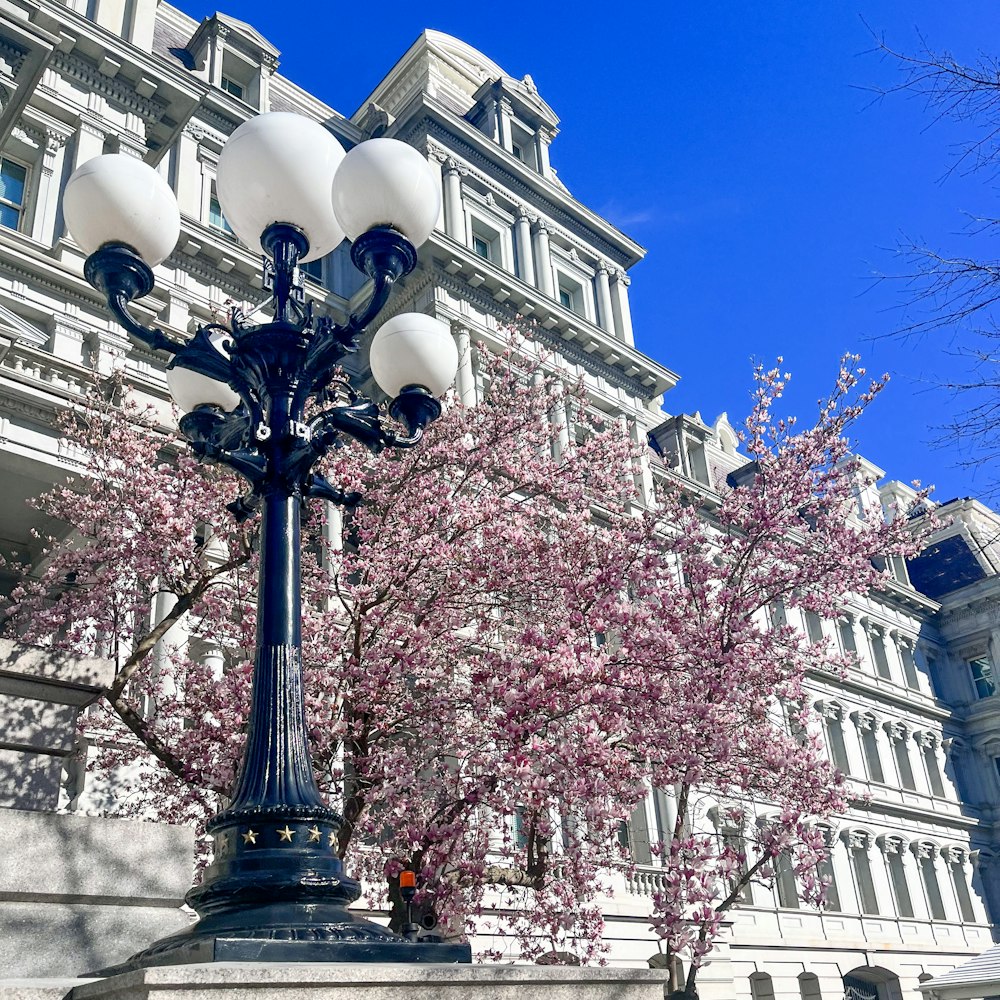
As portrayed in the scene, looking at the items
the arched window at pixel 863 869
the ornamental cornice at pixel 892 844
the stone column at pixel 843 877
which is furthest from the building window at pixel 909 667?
the stone column at pixel 843 877

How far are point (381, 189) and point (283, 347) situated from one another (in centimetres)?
125

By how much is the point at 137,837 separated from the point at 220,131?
922 inches

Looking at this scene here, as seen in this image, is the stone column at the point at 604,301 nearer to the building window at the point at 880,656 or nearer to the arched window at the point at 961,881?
the building window at the point at 880,656

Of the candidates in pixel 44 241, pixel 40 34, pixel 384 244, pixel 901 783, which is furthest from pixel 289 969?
pixel 901 783

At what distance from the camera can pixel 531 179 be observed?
31.9 m

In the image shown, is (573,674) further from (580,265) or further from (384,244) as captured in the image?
(580,265)

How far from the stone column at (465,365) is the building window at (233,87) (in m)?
9.41

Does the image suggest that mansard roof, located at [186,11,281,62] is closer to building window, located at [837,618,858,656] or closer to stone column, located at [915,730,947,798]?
building window, located at [837,618,858,656]

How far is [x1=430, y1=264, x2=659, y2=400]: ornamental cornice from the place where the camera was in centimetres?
2697

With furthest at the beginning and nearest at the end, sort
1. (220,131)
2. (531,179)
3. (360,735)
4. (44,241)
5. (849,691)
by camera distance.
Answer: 1. (849,691)
2. (531,179)
3. (220,131)
4. (44,241)
5. (360,735)

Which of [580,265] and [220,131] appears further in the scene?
[580,265]

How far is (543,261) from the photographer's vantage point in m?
31.3

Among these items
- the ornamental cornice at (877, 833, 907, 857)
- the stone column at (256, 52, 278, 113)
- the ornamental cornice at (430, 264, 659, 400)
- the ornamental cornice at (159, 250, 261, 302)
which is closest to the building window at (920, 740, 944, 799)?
the ornamental cornice at (877, 833, 907, 857)

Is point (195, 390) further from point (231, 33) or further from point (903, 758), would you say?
point (903, 758)
